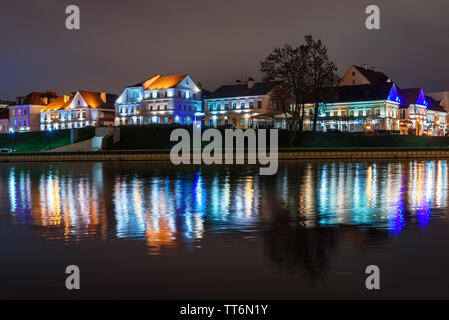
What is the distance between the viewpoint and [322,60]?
64.3 meters

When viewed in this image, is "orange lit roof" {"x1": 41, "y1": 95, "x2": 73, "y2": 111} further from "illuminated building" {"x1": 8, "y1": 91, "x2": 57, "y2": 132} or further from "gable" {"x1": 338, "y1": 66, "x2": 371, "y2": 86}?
"gable" {"x1": 338, "y1": 66, "x2": 371, "y2": 86}

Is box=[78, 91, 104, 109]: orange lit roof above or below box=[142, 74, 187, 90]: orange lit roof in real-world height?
below

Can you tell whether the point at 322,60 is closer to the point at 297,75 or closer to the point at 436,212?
the point at 297,75

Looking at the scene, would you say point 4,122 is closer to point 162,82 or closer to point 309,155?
point 162,82

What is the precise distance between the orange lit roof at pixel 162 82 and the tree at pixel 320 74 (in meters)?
36.1

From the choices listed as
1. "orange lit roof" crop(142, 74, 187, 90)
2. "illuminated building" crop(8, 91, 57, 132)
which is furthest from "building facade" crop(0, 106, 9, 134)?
"orange lit roof" crop(142, 74, 187, 90)

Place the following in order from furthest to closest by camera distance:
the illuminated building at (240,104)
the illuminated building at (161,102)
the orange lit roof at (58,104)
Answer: the orange lit roof at (58,104) < the illuminated building at (161,102) < the illuminated building at (240,104)

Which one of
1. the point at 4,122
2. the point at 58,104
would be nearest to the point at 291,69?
the point at 58,104

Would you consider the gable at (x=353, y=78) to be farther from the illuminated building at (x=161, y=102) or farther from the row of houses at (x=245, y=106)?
the illuminated building at (x=161, y=102)

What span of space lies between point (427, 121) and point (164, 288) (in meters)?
106

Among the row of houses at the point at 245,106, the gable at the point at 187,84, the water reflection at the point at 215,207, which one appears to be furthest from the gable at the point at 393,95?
the water reflection at the point at 215,207

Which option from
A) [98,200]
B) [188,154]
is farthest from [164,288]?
[188,154]

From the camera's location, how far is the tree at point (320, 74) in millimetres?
63562

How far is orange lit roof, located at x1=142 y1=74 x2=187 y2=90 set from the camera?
94.1m
